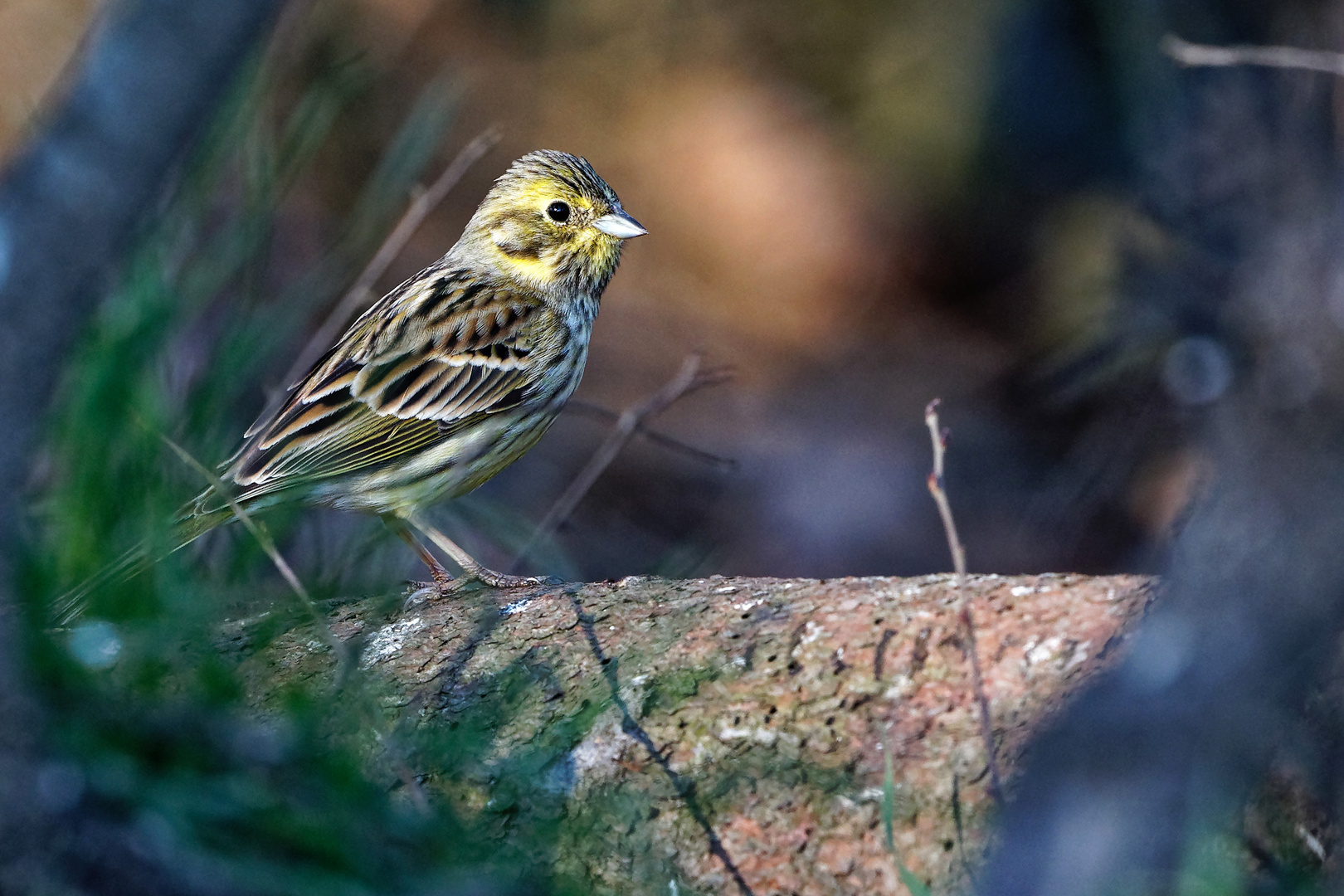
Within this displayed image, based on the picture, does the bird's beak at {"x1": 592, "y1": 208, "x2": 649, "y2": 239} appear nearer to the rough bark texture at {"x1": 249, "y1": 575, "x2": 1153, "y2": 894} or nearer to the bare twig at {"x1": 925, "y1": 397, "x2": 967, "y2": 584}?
the rough bark texture at {"x1": 249, "y1": 575, "x2": 1153, "y2": 894}

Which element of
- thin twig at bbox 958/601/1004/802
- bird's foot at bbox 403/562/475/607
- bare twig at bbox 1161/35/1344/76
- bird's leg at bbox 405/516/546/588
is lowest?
bird's leg at bbox 405/516/546/588

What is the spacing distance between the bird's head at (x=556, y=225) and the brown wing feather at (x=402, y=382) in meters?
0.14

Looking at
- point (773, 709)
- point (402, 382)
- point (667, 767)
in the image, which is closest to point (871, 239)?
point (402, 382)

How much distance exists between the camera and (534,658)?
245 cm

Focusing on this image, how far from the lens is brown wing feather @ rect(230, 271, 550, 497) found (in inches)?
155

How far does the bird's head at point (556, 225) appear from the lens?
183 inches

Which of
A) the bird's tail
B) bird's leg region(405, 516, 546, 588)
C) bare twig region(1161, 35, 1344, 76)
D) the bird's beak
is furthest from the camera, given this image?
the bird's beak

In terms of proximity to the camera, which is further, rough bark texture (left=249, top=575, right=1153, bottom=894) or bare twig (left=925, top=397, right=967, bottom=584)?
rough bark texture (left=249, top=575, right=1153, bottom=894)

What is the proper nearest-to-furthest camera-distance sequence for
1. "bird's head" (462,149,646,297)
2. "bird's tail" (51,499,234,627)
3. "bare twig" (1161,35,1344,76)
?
"bird's tail" (51,499,234,627) → "bare twig" (1161,35,1344,76) → "bird's head" (462,149,646,297)

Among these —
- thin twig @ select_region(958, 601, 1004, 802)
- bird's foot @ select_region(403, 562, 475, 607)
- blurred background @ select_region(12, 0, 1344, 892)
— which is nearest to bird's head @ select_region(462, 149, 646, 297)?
blurred background @ select_region(12, 0, 1344, 892)

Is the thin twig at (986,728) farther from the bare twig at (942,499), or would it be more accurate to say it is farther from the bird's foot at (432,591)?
the bird's foot at (432,591)

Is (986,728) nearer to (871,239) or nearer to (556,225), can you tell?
(556,225)

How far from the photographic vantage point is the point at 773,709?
7.26ft

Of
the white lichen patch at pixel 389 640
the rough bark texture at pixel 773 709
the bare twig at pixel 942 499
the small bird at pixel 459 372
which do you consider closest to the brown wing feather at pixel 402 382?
the small bird at pixel 459 372
